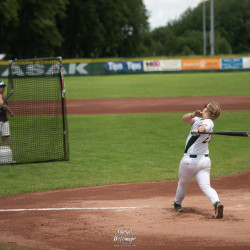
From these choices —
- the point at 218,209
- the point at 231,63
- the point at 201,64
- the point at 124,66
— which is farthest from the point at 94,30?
the point at 218,209

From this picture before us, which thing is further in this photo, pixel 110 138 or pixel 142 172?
pixel 110 138

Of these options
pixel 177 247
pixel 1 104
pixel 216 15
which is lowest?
pixel 177 247

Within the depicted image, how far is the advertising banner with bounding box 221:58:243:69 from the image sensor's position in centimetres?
5562

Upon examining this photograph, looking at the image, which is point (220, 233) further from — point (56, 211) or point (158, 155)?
point (158, 155)

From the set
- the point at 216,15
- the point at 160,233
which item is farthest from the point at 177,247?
the point at 216,15

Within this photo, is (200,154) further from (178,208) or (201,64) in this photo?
(201,64)

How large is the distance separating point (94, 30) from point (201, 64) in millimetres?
37316

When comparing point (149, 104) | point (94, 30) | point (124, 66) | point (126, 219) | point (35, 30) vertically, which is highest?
point (94, 30)

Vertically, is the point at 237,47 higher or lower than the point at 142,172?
higher

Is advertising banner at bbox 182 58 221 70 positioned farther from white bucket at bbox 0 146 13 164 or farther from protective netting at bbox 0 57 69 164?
white bucket at bbox 0 146 13 164

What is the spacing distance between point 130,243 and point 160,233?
23.6 inches

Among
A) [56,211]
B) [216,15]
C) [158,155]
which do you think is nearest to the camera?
[56,211]

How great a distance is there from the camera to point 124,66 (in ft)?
188

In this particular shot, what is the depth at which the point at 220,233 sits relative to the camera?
7.12 meters
